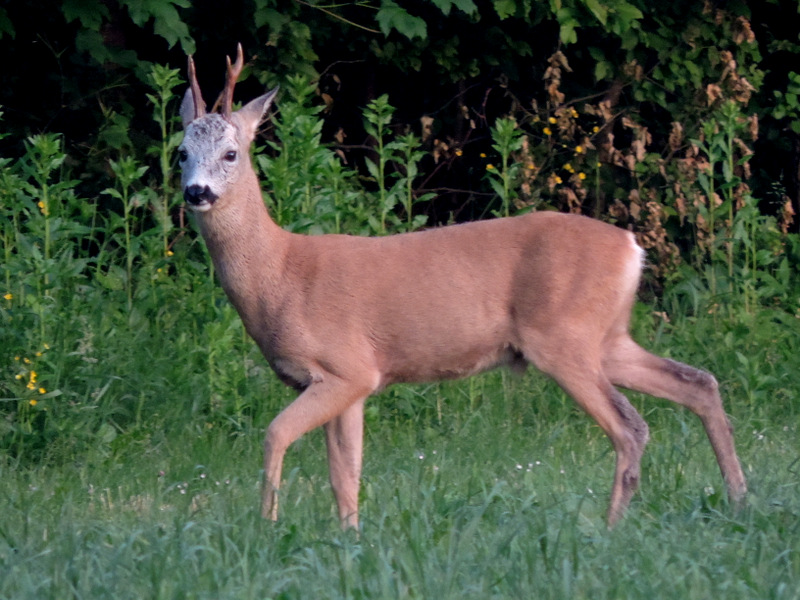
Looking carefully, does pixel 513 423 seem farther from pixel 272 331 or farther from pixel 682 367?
pixel 272 331

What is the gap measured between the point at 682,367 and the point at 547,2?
107 inches

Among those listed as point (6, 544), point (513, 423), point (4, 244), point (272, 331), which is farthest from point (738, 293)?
point (6, 544)

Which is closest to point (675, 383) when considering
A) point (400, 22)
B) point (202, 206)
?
point (202, 206)

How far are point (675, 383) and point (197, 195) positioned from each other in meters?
1.91

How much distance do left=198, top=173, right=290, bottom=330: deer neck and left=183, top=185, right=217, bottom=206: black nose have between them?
0.11 meters

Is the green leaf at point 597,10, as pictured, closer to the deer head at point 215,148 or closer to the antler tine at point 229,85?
the deer head at point 215,148

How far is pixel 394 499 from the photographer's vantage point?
405 cm

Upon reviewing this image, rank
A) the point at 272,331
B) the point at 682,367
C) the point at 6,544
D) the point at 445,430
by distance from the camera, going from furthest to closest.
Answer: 1. the point at 445,430
2. the point at 682,367
3. the point at 272,331
4. the point at 6,544

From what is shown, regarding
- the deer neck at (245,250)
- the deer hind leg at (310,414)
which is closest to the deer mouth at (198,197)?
the deer neck at (245,250)

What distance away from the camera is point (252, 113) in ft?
16.8

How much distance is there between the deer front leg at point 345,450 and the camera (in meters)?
4.59

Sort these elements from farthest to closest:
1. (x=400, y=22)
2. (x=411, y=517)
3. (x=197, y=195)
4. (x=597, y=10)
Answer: (x=597, y=10)
(x=400, y=22)
(x=197, y=195)
(x=411, y=517)

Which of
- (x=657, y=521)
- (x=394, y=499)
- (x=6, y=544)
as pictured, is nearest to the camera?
(x=6, y=544)

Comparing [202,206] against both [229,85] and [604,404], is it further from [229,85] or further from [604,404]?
[604,404]
